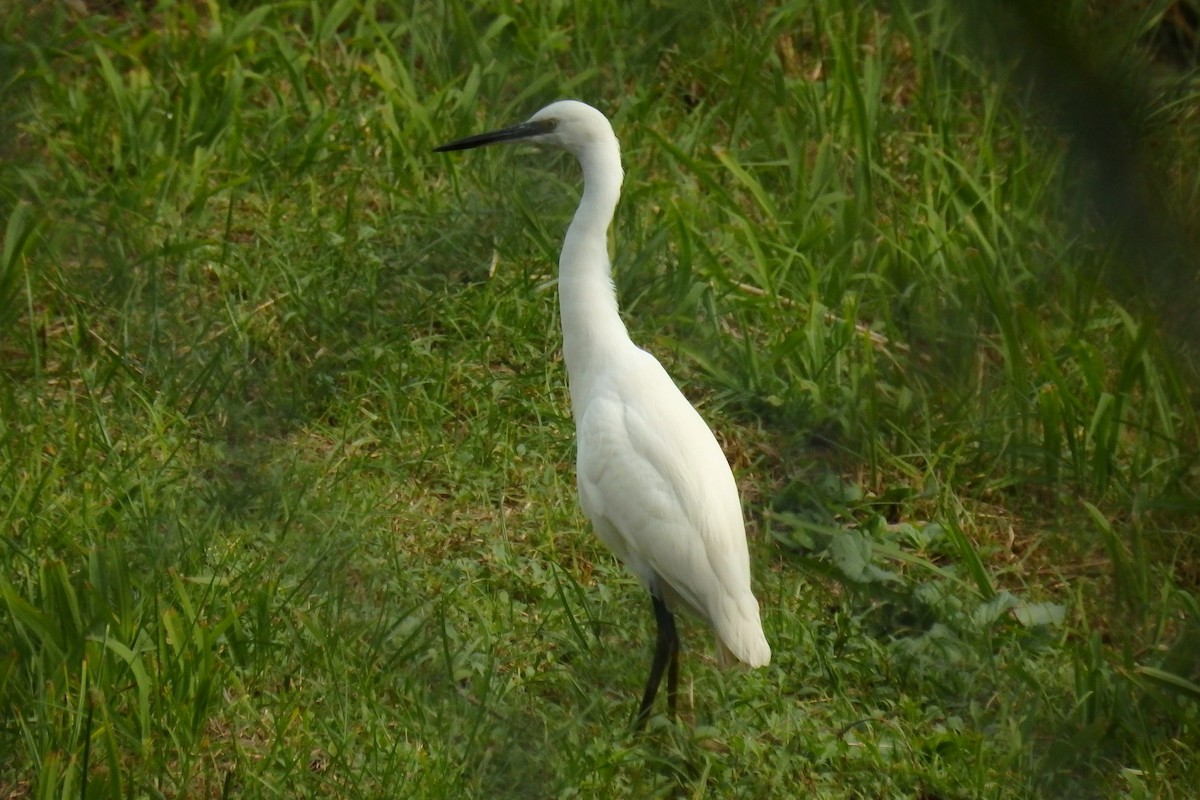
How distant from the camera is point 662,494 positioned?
2.20 meters

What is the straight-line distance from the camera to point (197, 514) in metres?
2.43

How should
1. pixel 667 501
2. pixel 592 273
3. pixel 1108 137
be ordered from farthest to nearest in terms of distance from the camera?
pixel 592 273 → pixel 667 501 → pixel 1108 137

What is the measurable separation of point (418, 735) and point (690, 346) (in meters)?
1.23

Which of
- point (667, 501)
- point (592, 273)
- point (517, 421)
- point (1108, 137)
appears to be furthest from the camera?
point (517, 421)

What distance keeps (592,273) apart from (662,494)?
0.41 m

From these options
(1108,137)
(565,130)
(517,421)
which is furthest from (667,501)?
(1108,137)

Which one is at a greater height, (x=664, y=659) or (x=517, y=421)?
(x=664, y=659)

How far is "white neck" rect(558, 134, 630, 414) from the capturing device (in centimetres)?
229

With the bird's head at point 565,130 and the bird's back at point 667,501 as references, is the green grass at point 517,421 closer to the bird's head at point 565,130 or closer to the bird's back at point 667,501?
the bird's back at point 667,501

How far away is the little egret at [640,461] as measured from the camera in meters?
2.17

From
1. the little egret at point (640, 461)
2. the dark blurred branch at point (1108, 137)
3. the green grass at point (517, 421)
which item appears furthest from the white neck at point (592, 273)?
the dark blurred branch at point (1108, 137)

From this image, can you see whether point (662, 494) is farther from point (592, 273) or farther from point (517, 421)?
point (517, 421)

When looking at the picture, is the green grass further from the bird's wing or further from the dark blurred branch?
the dark blurred branch

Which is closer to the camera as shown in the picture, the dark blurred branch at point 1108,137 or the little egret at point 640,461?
the dark blurred branch at point 1108,137
